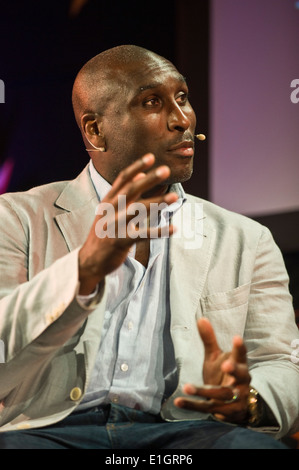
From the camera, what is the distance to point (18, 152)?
275 cm

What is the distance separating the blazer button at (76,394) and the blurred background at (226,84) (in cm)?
110

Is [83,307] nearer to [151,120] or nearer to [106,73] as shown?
[151,120]

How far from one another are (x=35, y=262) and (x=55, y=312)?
13.2 inches

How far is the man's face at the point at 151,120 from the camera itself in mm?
2203

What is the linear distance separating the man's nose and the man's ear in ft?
0.88

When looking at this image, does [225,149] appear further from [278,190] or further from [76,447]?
[76,447]

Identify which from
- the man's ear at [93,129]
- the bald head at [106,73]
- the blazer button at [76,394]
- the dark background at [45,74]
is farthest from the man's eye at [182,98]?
the blazer button at [76,394]

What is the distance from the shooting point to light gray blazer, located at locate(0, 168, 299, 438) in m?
1.79

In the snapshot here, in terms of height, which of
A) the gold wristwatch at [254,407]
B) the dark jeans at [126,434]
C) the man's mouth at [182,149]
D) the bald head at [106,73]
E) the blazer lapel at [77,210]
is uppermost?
the bald head at [106,73]

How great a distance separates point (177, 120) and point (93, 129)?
33cm

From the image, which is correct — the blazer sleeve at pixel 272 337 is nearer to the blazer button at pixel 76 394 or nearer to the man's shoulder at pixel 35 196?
the blazer button at pixel 76 394

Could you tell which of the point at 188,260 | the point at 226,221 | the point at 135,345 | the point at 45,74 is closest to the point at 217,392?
the point at 135,345

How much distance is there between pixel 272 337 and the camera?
2094 mm
